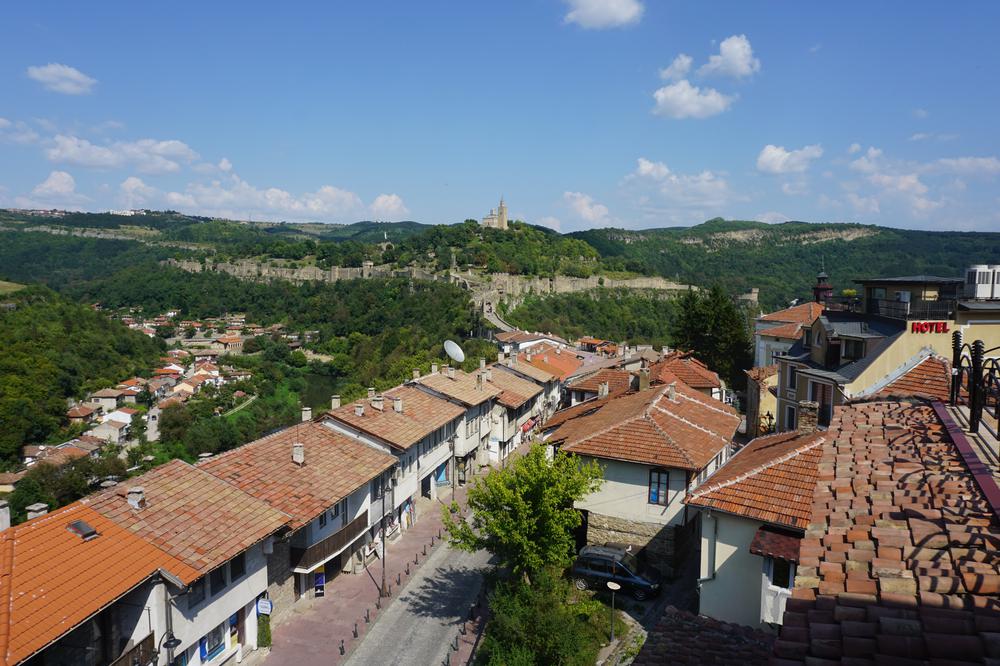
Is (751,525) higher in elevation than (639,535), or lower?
higher

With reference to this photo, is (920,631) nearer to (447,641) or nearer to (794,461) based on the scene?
(794,461)

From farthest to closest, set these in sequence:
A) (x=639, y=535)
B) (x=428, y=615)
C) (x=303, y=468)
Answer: (x=303, y=468), (x=428, y=615), (x=639, y=535)

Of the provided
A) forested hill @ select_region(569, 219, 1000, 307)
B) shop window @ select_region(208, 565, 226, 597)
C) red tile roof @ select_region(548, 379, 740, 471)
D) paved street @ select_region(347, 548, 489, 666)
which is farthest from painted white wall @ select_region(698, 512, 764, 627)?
forested hill @ select_region(569, 219, 1000, 307)

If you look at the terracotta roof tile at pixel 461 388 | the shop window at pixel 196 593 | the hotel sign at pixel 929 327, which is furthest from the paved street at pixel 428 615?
the hotel sign at pixel 929 327

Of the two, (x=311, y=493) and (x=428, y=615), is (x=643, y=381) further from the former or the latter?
(x=311, y=493)

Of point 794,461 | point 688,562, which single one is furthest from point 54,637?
point 688,562

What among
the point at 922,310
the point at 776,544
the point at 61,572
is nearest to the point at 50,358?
the point at 61,572
